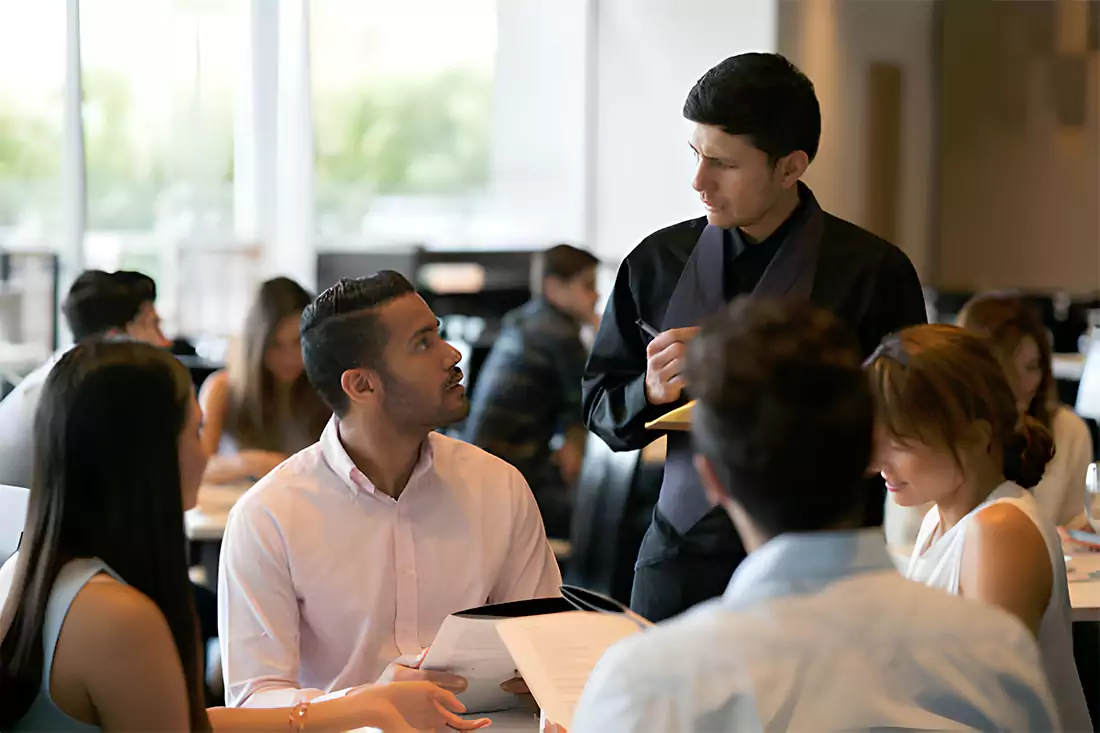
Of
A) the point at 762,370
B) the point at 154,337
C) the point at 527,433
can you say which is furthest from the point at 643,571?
the point at 527,433

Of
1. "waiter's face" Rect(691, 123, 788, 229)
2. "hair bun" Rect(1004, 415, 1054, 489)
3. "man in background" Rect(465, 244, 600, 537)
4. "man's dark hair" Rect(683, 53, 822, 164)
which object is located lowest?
"man in background" Rect(465, 244, 600, 537)

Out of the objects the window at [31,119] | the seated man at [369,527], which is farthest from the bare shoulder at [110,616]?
the window at [31,119]

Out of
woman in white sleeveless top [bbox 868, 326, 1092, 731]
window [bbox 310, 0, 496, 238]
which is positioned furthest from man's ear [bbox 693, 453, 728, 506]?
window [bbox 310, 0, 496, 238]

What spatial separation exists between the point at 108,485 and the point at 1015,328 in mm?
2739

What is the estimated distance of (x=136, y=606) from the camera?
52.7 inches

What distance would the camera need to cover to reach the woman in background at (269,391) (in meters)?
3.96

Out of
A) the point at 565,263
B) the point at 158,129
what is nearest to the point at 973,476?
the point at 565,263

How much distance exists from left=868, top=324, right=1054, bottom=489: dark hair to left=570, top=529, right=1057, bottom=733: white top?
56 centimetres

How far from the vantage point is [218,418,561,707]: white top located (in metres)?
1.95

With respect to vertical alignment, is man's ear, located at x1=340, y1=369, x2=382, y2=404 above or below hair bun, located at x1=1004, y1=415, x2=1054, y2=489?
above

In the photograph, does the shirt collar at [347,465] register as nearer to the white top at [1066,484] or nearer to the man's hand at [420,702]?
Result: the man's hand at [420,702]

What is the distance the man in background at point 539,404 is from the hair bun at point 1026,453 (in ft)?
8.80

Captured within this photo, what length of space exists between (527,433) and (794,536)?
365 centimetres

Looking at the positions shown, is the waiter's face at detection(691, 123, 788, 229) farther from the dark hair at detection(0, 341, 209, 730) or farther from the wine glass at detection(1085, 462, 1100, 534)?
the wine glass at detection(1085, 462, 1100, 534)
